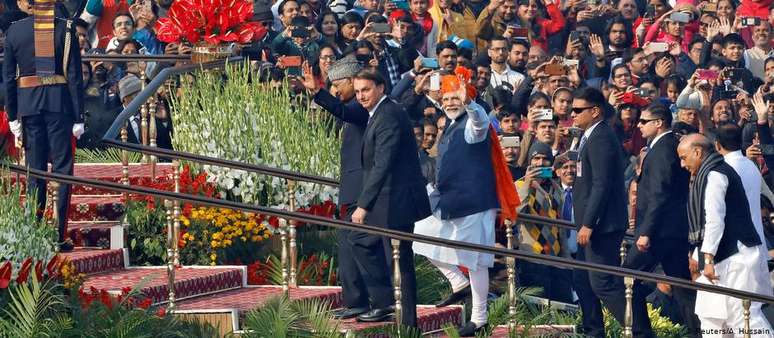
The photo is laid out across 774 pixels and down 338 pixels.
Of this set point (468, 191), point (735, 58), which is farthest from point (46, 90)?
point (735, 58)

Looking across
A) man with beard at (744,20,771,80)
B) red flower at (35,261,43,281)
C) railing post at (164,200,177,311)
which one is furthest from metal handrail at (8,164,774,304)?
man with beard at (744,20,771,80)

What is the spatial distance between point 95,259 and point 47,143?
3.31 feet

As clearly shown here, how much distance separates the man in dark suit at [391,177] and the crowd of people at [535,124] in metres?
0.01

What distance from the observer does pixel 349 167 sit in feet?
50.2

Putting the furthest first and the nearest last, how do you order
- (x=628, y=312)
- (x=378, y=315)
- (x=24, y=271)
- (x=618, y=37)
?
(x=618, y=37), (x=378, y=315), (x=628, y=312), (x=24, y=271)

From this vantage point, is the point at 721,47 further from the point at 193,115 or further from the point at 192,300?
the point at 192,300

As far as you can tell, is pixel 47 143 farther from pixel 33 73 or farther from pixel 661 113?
pixel 661 113

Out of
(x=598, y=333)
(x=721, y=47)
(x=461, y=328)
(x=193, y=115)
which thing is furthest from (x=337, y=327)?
(x=721, y=47)

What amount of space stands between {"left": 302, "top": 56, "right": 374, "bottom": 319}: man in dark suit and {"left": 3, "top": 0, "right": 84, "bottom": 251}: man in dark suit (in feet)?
6.74

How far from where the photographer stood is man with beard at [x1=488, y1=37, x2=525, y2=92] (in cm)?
2203

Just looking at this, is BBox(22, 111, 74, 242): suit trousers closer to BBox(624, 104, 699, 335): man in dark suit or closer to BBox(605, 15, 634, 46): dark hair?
BBox(624, 104, 699, 335): man in dark suit

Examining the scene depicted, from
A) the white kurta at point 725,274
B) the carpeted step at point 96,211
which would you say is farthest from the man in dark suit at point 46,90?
the white kurta at point 725,274

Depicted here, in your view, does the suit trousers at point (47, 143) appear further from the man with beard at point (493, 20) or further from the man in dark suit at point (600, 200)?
the man with beard at point (493, 20)

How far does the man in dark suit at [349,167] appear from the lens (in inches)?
595
